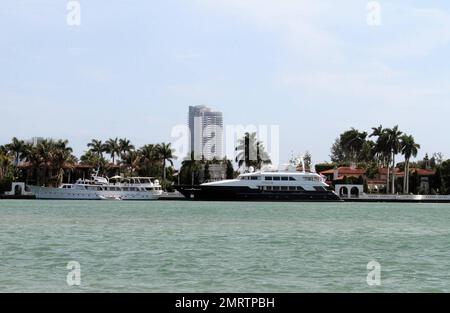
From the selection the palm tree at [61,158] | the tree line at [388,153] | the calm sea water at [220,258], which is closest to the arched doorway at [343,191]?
the tree line at [388,153]

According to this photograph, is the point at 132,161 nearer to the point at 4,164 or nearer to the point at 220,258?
the point at 4,164

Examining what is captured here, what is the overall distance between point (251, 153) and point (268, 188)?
32.4 metres

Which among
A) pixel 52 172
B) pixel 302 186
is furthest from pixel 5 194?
pixel 302 186

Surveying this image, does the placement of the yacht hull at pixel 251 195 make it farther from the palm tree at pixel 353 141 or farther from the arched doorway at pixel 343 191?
the palm tree at pixel 353 141

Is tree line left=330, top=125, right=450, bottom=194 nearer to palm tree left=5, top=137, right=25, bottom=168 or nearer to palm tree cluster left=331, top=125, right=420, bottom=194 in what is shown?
palm tree cluster left=331, top=125, right=420, bottom=194

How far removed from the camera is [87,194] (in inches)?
5458

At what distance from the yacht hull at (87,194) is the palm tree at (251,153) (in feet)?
72.3

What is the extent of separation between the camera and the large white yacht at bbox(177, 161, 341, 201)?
123m

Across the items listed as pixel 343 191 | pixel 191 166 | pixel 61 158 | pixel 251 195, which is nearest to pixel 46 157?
pixel 61 158

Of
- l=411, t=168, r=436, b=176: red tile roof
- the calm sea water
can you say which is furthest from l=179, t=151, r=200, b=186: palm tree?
the calm sea water

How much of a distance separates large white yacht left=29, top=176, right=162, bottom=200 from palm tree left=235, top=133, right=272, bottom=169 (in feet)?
67.9

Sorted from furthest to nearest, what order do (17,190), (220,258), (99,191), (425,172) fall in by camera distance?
(425,172) < (17,190) < (99,191) < (220,258)
